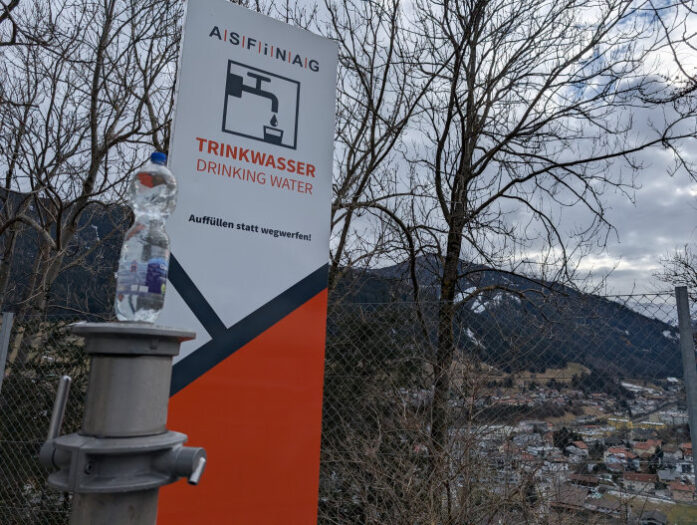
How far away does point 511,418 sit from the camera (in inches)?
117

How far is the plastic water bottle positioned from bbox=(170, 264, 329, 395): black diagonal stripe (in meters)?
0.67

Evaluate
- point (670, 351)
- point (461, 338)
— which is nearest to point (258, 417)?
point (461, 338)

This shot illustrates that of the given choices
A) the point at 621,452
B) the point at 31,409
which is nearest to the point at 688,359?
the point at 621,452

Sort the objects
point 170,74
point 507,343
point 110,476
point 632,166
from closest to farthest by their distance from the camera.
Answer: point 110,476 < point 507,343 < point 632,166 < point 170,74

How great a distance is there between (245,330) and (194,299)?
0.29 m

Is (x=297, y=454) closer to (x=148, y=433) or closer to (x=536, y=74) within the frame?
(x=148, y=433)

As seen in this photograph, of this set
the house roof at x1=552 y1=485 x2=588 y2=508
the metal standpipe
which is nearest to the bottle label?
the metal standpipe

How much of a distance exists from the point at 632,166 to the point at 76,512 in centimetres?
660

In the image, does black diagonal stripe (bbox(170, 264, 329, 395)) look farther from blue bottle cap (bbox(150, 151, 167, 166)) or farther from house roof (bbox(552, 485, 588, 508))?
house roof (bbox(552, 485, 588, 508))

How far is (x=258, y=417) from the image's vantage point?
2309 millimetres

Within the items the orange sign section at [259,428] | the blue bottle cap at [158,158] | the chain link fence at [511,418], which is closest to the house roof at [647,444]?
the chain link fence at [511,418]

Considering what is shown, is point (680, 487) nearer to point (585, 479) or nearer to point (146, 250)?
point (585, 479)

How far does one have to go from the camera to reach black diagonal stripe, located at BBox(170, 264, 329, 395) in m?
2.17

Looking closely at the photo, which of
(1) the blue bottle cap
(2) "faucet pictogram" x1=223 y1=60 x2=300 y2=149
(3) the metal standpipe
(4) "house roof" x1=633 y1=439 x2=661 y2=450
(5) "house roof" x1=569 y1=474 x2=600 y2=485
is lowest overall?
(5) "house roof" x1=569 y1=474 x2=600 y2=485
